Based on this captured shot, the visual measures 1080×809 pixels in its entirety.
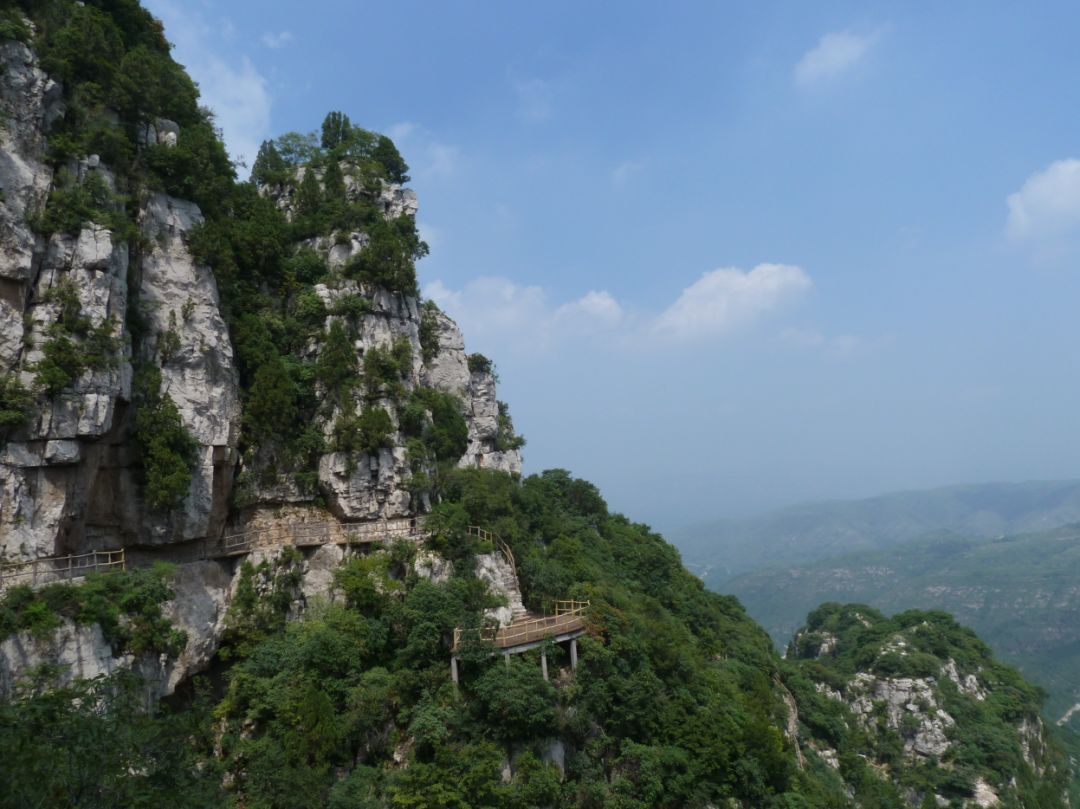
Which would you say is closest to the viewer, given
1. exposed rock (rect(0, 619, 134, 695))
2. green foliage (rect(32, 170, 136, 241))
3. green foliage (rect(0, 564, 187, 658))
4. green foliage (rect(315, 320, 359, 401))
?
exposed rock (rect(0, 619, 134, 695))

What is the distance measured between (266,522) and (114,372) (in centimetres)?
835

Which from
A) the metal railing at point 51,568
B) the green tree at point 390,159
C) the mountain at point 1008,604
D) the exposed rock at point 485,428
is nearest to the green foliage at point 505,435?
the exposed rock at point 485,428

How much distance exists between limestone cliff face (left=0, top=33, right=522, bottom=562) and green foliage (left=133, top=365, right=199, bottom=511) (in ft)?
1.25

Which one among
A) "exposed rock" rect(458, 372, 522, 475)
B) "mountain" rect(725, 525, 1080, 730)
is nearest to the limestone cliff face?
"exposed rock" rect(458, 372, 522, 475)

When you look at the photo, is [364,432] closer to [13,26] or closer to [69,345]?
[69,345]

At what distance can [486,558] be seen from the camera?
26.0m

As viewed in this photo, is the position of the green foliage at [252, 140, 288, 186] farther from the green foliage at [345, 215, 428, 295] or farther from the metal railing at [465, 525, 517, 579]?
the metal railing at [465, 525, 517, 579]

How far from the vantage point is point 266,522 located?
25.7 metres

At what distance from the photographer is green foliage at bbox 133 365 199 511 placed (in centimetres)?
2123

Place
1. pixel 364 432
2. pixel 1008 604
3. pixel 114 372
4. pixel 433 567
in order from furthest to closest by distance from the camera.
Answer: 1. pixel 1008 604
2. pixel 364 432
3. pixel 433 567
4. pixel 114 372

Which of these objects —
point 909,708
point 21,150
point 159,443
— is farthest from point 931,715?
point 21,150

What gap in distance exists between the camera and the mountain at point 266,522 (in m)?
18.5

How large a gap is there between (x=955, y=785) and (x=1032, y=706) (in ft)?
51.5

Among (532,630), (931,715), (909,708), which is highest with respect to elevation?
(532,630)
